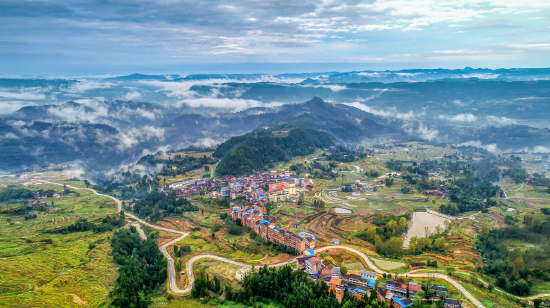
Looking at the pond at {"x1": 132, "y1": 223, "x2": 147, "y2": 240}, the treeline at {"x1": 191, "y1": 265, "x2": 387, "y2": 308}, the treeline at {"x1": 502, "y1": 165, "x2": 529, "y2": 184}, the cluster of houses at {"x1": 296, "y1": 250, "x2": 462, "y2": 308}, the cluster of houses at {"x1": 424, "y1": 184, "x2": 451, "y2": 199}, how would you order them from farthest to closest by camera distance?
the treeline at {"x1": 502, "y1": 165, "x2": 529, "y2": 184} < the cluster of houses at {"x1": 424, "y1": 184, "x2": 451, "y2": 199} < the pond at {"x1": 132, "y1": 223, "x2": 147, "y2": 240} < the treeline at {"x1": 191, "y1": 265, "x2": 387, "y2": 308} < the cluster of houses at {"x1": 296, "y1": 250, "x2": 462, "y2": 308}

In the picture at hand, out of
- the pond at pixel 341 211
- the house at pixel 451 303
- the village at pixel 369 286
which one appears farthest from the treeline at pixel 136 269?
the pond at pixel 341 211

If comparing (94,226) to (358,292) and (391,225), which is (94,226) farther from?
(391,225)

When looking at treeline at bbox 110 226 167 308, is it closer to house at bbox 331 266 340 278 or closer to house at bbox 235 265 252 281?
house at bbox 235 265 252 281

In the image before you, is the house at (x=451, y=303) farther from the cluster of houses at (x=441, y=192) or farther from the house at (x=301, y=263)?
the cluster of houses at (x=441, y=192)

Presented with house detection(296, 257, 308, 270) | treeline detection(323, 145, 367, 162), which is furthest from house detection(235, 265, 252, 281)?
treeline detection(323, 145, 367, 162)

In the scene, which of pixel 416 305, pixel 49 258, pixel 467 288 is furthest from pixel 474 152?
pixel 49 258

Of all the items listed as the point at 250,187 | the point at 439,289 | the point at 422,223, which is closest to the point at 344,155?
the point at 250,187
